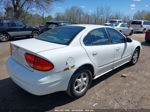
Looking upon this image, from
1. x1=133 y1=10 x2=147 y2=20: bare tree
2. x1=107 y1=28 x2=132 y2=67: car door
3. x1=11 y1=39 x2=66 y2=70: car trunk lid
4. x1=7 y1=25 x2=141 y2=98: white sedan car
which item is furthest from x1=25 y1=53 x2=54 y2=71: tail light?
x1=133 y1=10 x2=147 y2=20: bare tree

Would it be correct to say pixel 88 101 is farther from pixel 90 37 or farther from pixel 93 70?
pixel 90 37

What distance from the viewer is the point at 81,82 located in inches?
124

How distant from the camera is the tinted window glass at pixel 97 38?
327 cm

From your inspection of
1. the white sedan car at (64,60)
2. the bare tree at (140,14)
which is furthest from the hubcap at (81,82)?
the bare tree at (140,14)

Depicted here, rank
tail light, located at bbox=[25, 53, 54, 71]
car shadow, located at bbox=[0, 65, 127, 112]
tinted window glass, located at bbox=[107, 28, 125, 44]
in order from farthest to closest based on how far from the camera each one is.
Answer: tinted window glass, located at bbox=[107, 28, 125, 44] → car shadow, located at bbox=[0, 65, 127, 112] → tail light, located at bbox=[25, 53, 54, 71]

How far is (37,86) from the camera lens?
2.46 meters

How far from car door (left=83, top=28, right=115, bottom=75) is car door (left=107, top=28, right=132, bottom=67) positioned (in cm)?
22

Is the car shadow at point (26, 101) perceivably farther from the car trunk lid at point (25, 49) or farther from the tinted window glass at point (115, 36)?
the tinted window glass at point (115, 36)

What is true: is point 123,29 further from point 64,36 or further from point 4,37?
point 64,36

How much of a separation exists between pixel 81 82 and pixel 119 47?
5.57 feet

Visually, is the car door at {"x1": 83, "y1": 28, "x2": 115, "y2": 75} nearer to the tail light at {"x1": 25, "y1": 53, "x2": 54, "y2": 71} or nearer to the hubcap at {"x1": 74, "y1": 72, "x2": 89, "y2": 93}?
the hubcap at {"x1": 74, "y1": 72, "x2": 89, "y2": 93}

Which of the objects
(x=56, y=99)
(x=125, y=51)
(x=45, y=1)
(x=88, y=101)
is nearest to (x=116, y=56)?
(x=125, y=51)

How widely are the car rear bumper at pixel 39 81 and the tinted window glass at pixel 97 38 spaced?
105 centimetres

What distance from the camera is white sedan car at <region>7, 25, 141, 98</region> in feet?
8.18
